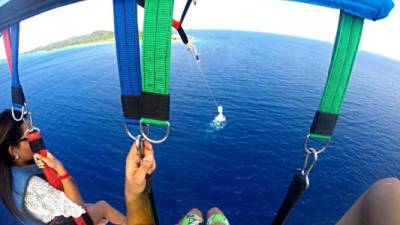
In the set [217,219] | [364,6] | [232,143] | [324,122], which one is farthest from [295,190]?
[232,143]

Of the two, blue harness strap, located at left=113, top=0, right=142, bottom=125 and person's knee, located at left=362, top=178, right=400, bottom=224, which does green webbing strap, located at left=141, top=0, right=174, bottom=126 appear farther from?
person's knee, located at left=362, top=178, right=400, bottom=224

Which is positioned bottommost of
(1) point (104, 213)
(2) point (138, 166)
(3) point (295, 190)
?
(1) point (104, 213)

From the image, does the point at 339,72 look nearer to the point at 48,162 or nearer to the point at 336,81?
the point at 336,81

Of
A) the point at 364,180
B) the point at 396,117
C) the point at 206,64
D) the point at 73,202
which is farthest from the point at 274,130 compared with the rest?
the point at 206,64

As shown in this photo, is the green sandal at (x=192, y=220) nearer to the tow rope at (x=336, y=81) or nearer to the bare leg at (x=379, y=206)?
the bare leg at (x=379, y=206)

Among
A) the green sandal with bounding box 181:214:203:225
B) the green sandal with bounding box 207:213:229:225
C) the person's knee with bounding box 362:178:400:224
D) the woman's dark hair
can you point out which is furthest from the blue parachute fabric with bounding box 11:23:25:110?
the person's knee with bounding box 362:178:400:224

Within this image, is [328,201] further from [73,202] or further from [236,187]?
[73,202]
